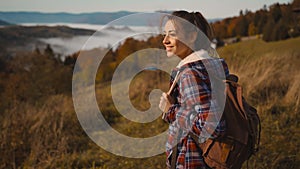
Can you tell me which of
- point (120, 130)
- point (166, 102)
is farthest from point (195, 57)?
point (120, 130)

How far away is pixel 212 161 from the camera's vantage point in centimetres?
153

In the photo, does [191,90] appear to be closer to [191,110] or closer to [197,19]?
[191,110]

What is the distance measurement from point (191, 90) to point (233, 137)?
303mm

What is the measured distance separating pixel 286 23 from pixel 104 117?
21.1m

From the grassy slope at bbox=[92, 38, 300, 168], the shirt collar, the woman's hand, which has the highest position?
the shirt collar

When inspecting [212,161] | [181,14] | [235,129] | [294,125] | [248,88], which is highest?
[181,14]

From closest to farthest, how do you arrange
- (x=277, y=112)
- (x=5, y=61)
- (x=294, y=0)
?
1. (x=277, y=112)
2. (x=5, y=61)
3. (x=294, y=0)

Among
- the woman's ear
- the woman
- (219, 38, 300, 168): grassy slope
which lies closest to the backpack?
the woman

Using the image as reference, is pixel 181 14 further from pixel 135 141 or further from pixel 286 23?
pixel 286 23

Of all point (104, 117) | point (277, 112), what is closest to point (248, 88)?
point (277, 112)

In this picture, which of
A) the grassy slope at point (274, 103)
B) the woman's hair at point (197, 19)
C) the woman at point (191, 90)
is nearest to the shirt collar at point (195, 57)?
the woman at point (191, 90)

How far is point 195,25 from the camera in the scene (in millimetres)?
1633

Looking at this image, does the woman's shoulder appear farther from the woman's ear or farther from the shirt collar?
the woman's ear

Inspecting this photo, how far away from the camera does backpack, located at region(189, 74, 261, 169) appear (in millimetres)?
1458
